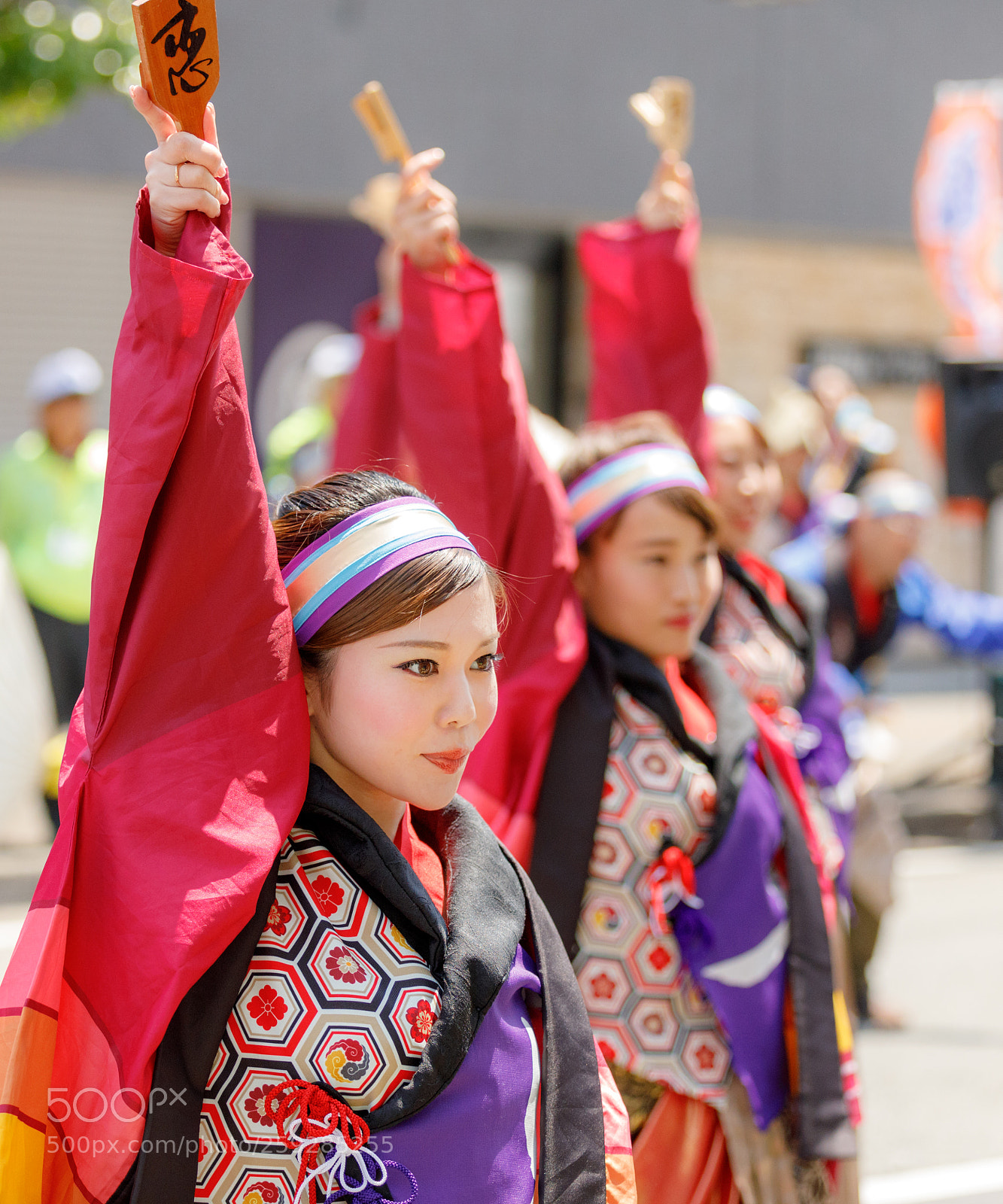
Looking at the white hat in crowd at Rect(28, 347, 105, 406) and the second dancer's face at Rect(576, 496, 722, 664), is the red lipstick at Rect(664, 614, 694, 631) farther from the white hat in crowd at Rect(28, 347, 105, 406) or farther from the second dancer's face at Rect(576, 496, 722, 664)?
the white hat in crowd at Rect(28, 347, 105, 406)

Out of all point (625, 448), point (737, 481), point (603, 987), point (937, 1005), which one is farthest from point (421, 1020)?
point (937, 1005)

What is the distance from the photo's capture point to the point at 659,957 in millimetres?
2146

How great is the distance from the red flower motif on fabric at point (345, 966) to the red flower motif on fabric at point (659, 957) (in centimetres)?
83

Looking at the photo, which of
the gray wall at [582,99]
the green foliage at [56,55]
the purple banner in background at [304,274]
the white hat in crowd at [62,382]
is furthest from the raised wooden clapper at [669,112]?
the purple banner in background at [304,274]

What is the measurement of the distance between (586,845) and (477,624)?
694mm

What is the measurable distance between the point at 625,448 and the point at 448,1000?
4.05 feet

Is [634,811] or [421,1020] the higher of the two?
[421,1020]

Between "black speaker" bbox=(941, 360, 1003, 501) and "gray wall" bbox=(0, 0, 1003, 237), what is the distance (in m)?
4.42

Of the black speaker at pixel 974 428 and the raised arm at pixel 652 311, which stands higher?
the raised arm at pixel 652 311

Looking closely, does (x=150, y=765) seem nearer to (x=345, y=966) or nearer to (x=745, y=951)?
(x=345, y=966)

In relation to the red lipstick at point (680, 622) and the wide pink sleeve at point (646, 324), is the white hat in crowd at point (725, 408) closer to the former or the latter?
the wide pink sleeve at point (646, 324)

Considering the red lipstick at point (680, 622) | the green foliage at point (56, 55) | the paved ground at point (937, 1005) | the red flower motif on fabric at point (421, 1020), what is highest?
the green foliage at point (56, 55)

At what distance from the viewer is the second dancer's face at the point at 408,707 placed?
1.48 metres

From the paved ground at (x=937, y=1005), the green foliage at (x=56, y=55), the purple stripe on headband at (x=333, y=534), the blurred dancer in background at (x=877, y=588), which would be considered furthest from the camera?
the green foliage at (x=56, y=55)
